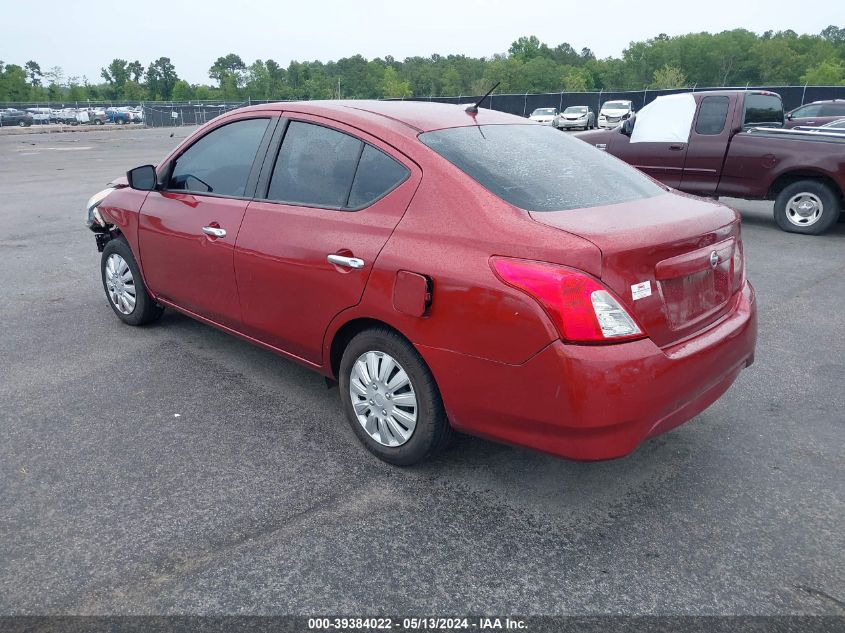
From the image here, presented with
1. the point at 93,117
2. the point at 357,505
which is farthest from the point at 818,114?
the point at 93,117

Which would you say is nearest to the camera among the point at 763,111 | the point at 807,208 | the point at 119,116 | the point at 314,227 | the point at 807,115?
the point at 314,227

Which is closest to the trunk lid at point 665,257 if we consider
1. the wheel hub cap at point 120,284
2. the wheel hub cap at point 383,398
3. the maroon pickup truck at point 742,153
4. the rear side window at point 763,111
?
the wheel hub cap at point 383,398

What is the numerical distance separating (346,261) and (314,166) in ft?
2.26

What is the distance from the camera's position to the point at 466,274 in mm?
2779

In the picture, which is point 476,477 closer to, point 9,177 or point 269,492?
point 269,492

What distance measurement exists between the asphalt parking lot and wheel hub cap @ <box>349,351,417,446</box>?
188 millimetres

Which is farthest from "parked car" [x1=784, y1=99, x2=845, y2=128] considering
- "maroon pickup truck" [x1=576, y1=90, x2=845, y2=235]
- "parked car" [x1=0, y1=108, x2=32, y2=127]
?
"parked car" [x1=0, y1=108, x2=32, y2=127]

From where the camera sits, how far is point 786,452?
348 centimetres

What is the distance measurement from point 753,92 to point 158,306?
857 cm

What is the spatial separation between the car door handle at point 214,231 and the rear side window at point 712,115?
7.81 m

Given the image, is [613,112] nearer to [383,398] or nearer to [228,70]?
[383,398]

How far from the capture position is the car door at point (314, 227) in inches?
126

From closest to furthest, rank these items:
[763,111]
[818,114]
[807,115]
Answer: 1. [763,111]
2. [818,114]
3. [807,115]

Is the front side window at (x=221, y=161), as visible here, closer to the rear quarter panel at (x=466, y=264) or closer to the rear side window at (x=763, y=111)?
the rear quarter panel at (x=466, y=264)
